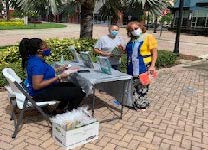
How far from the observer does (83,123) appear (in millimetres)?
4488

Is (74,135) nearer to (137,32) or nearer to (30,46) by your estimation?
(30,46)

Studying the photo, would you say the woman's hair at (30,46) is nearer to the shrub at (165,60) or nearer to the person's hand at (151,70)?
the person's hand at (151,70)

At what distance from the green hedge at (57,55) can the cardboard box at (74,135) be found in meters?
3.21

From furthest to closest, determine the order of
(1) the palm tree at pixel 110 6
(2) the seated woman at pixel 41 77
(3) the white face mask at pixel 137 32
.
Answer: (1) the palm tree at pixel 110 6 → (3) the white face mask at pixel 137 32 → (2) the seated woman at pixel 41 77

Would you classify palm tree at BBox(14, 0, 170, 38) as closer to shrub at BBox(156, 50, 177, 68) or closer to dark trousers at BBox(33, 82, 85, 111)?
shrub at BBox(156, 50, 177, 68)

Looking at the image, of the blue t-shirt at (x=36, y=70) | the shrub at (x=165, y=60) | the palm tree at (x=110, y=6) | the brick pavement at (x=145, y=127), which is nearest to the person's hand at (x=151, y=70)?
the brick pavement at (x=145, y=127)

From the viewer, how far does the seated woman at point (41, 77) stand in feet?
14.8

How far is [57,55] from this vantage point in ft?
30.6

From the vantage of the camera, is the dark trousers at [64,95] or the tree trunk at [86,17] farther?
the tree trunk at [86,17]

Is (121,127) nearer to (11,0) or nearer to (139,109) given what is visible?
(139,109)

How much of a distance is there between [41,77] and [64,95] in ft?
1.84

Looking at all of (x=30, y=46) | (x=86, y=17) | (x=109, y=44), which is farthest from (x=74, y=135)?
(x=86, y=17)

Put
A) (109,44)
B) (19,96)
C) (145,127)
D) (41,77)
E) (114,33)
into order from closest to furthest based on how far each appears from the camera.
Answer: (41,77), (19,96), (145,127), (114,33), (109,44)

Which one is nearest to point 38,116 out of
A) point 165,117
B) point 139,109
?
point 139,109
